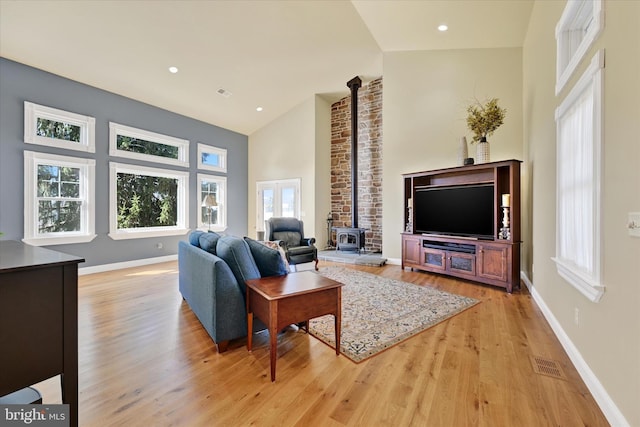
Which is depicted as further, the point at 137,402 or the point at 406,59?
the point at 406,59

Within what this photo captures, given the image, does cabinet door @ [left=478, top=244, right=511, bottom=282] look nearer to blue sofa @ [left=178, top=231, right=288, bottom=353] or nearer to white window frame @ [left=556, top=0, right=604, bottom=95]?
white window frame @ [left=556, top=0, right=604, bottom=95]

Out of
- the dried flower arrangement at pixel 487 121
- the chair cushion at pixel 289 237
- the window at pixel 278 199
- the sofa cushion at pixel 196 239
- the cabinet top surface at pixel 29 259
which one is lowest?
the chair cushion at pixel 289 237

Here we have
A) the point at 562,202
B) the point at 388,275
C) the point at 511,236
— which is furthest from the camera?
the point at 388,275

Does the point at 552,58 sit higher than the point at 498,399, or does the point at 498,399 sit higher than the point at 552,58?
the point at 552,58

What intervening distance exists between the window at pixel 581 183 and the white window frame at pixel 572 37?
7.6 inches

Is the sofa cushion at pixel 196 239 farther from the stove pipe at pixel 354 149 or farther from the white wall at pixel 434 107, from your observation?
the stove pipe at pixel 354 149

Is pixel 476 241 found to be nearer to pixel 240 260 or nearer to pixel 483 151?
pixel 483 151

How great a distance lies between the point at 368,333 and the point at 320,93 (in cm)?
607

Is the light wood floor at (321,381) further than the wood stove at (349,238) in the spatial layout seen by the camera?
No

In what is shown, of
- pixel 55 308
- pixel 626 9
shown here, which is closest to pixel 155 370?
pixel 55 308

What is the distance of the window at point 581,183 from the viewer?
1729mm

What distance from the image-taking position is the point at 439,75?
5.20 m

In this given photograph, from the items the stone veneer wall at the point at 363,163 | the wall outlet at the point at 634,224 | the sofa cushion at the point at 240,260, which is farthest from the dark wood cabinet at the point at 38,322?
the stone veneer wall at the point at 363,163

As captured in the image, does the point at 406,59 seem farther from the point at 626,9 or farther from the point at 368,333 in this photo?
the point at 368,333
